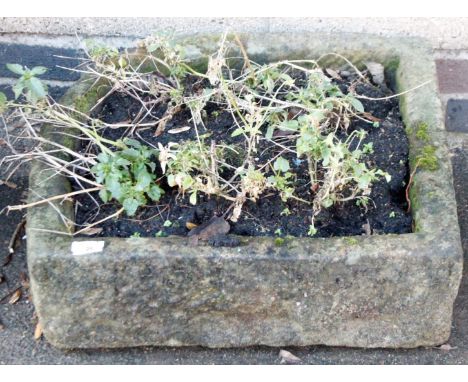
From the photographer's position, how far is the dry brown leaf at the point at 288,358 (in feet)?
7.27

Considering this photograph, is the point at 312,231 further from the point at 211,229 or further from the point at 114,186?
the point at 114,186

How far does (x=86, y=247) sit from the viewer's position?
79.4 inches

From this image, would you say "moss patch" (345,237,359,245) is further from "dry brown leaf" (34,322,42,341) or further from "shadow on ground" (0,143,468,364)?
"dry brown leaf" (34,322,42,341)

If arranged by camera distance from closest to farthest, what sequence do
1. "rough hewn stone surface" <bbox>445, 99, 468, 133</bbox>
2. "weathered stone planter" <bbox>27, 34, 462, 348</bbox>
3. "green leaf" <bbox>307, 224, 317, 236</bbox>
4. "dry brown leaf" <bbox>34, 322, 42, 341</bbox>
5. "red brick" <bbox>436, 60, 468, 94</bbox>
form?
"weathered stone planter" <bbox>27, 34, 462, 348</bbox> → "green leaf" <bbox>307, 224, 317, 236</bbox> → "dry brown leaf" <bbox>34, 322, 42, 341</bbox> → "red brick" <bbox>436, 60, 468, 94</bbox> → "rough hewn stone surface" <bbox>445, 99, 468, 133</bbox>

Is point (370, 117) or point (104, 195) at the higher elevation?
point (370, 117)

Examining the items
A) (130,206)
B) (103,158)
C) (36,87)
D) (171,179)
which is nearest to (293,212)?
(171,179)

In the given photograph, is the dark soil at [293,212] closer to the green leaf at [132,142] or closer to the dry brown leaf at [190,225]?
the dry brown leaf at [190,225]

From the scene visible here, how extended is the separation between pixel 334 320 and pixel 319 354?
0.17m

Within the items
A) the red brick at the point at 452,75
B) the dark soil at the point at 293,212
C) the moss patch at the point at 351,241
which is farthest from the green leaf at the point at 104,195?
the red brick at the point at 452,75

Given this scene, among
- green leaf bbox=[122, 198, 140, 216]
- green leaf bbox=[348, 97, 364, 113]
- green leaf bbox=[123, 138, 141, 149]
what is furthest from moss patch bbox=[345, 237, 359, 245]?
green leaf bbox=[123, 138, 141, 149]

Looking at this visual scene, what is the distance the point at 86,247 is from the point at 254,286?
1.49 ft

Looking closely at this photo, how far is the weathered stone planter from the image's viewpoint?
1999 millimetres

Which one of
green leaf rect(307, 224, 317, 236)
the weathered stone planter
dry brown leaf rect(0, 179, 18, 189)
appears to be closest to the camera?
the weathered stone planter

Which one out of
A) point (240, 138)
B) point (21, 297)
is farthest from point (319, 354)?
point (21, 297)
